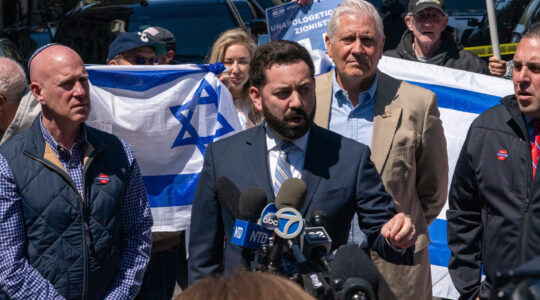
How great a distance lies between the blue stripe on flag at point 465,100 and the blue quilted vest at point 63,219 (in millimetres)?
3046

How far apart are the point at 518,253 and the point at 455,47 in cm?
295

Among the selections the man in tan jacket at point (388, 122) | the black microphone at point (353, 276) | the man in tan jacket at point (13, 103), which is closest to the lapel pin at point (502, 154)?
the man in tan jacket at point (388, 122)

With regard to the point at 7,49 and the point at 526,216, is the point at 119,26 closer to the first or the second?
the point at 7,49

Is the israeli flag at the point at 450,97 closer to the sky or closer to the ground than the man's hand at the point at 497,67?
closer to the ground

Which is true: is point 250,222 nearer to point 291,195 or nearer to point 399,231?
point 291,195

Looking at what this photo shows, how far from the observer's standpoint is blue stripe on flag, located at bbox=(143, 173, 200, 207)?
5.31 meters

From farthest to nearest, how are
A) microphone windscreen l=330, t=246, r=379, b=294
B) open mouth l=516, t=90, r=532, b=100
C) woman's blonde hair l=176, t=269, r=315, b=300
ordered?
1. open mouth l=516, t=90, r=532, b=100
2. microphone windscreen l=330, t=246, r=379, b=294
3. woman's blonde hair l=176, t=269, r=315, b=300

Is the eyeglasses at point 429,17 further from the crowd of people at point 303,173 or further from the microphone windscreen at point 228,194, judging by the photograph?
the microphone windscreen at point 228,194

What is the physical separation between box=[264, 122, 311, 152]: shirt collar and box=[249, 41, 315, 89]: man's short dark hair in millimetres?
220

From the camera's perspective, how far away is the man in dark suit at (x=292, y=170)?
3426 millimetres

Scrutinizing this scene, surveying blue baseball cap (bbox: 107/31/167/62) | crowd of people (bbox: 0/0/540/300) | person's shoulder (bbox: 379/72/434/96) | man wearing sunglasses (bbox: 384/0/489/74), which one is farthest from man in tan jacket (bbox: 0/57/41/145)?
man wearing sunglasses (bbox: 384/0/489/74)

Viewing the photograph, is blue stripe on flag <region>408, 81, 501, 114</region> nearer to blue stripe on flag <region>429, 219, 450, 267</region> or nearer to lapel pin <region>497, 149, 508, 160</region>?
blue stripe on flag <region>429, 219, 450, 267</region>

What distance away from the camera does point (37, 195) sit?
3.65m

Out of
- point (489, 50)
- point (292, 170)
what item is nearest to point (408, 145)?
point (292, 170)
